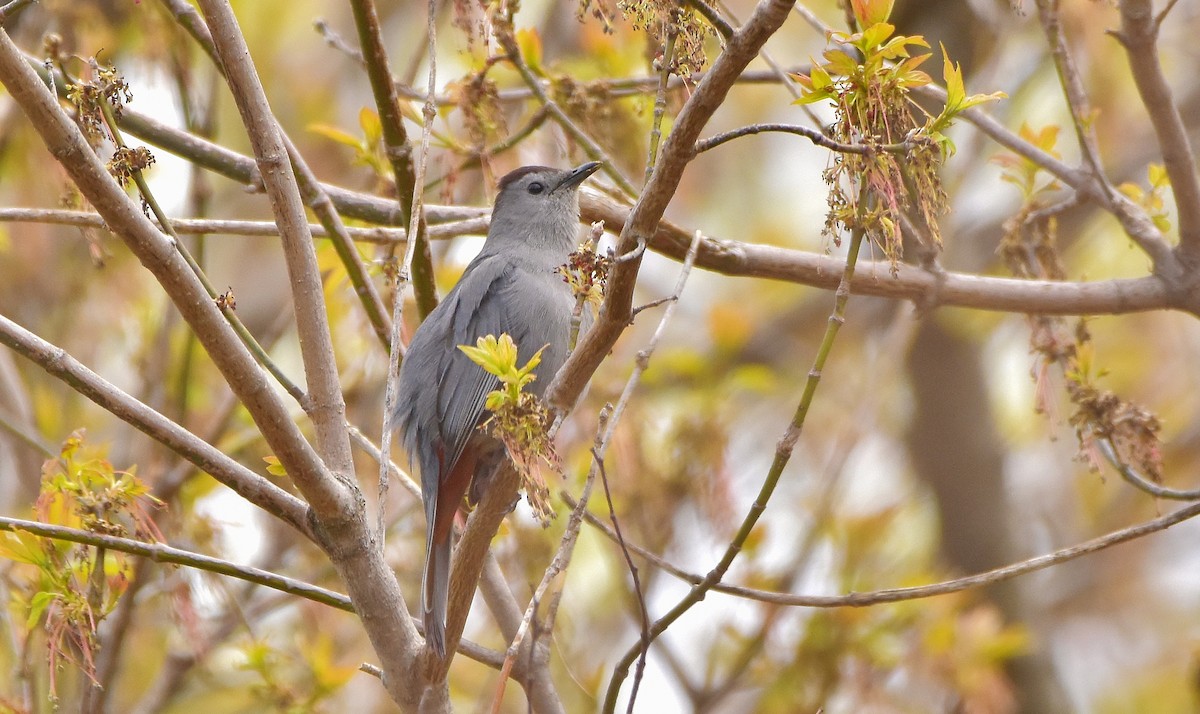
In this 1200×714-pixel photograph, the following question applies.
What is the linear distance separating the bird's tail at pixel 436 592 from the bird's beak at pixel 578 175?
5.23 ft

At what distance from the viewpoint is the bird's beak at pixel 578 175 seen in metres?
4.50

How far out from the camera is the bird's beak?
4.50 m

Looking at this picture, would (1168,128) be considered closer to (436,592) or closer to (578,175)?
(578,175)

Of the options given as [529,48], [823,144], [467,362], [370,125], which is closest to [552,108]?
[529,48]

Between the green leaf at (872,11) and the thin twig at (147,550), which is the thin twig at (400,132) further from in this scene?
the green leaf at (872,11)

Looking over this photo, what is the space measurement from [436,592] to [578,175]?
215cm

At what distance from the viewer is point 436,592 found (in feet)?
10.8

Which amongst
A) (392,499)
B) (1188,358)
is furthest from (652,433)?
(1188,358)

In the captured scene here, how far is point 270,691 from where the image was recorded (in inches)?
176

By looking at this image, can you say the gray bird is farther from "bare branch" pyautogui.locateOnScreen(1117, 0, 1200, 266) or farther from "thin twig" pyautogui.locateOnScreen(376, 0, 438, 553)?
"bare branch" pyautogui.locateOnScreen(1117, 0, 1200, 266)

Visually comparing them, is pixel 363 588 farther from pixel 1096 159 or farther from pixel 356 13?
pixel 1096 159

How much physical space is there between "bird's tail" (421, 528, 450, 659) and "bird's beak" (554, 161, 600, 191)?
5.23 feet

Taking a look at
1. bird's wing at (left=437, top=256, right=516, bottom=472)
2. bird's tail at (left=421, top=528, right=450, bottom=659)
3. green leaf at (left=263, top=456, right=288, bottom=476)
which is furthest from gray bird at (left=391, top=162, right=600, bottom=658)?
green leaf at (left=263, top=456, right=288, bottom=476)

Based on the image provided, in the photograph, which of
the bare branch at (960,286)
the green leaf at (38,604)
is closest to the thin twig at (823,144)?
the bare branch at (960,286)
